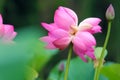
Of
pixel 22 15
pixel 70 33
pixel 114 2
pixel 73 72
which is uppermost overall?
pixel 70 33

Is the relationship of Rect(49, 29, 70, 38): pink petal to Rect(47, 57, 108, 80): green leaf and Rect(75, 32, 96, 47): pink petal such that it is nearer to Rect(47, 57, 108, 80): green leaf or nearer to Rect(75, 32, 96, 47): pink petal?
Rect(75, 32, 96, 47): pink petal

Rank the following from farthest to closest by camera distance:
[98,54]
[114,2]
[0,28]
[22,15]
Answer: [22,15] < [114,2] < [98,54] < [0,28]

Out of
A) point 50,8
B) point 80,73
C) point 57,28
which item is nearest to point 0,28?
point 57,28

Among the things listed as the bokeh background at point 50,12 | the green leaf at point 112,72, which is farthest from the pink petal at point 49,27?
the bokeh background at point 50,12

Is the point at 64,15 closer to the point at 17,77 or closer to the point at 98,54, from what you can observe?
the point at 98,54

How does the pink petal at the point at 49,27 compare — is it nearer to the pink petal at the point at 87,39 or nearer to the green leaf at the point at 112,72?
the pink petal at the point at 87,39

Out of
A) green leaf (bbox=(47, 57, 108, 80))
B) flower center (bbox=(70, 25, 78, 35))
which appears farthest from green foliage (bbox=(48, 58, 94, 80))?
flower center (bbox=(70, 25, 78, 35))

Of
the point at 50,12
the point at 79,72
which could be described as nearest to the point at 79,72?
the point at 79,72

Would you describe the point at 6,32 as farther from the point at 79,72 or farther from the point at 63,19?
the point at 79,72
